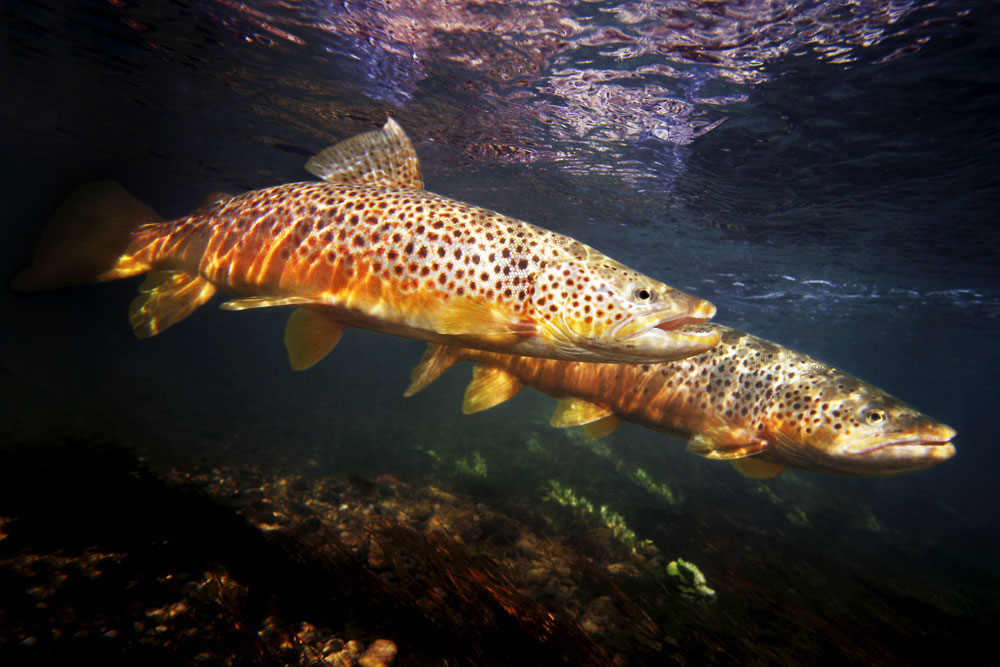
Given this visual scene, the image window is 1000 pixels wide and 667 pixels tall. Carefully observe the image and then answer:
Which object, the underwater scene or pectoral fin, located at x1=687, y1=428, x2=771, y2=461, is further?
→ pectoral fin, located at x1=687, y1=428, x2=771, y2=461

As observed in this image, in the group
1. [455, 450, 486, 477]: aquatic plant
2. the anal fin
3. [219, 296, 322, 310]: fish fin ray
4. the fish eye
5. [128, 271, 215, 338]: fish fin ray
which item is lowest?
[455, 450, 486, 477]: aquatic plant

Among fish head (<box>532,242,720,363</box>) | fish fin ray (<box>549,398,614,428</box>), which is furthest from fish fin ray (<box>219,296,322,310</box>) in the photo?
fish fin ray (<box>549,398,614,428</box>)

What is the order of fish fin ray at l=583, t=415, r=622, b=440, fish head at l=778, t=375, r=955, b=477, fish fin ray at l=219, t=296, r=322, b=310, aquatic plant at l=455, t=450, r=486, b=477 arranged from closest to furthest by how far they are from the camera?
fish fin ray at l=219, t=296, r=322, b=310 → fish head at l=778, t=375, r=955, b=477 → fish fin ray at l=583, t=415, r=622, b=440 → aquatic plant at l=455, t=450, r=486, b=477

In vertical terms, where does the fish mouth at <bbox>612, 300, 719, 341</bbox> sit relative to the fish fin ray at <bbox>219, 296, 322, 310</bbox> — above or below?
above

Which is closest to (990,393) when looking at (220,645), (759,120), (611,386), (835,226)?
(835,226)

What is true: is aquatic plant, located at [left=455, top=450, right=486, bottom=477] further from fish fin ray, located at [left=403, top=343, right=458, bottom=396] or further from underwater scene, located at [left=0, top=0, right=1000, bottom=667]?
fish fin ray, located at [left=403, top=343, right=458, bottom=396]

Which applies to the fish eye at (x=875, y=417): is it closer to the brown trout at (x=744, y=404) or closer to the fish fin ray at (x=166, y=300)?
the brown trout at (x=744, y=404)

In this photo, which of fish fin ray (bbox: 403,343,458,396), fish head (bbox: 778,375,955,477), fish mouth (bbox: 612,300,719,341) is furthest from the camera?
fish fin ray (bbox: 403,343,458,396)

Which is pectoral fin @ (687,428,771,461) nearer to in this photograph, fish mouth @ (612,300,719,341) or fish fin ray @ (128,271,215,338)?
fish mouth @ (612,300,719,341)
